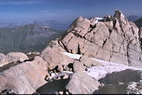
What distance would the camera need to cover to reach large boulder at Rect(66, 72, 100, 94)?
4291 centimetres

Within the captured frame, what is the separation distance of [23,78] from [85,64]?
19.9m

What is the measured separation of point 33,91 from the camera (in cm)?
4856

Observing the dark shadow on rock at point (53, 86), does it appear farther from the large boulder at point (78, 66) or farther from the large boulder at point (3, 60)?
the large boulder at point (3, 60)

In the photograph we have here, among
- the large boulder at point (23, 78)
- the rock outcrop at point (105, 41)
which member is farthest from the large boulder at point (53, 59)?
the rock outcrop at point (105, 41)

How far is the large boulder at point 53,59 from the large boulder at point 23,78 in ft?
14.0

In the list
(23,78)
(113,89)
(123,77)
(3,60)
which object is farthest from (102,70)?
(3,60)

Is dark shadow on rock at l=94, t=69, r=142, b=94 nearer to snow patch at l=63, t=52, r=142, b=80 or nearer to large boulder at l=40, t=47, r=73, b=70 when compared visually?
snow patch at l=63, t=52, r=142, b=80

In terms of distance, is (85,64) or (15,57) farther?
(15,57)

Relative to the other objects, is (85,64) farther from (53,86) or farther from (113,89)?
(113,89)

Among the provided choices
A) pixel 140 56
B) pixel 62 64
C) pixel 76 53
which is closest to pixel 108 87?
pixel 62 64

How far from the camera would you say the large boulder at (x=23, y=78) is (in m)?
47.1

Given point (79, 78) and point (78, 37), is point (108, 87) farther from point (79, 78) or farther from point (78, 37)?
point (78, 37)

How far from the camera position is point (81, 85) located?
149ft

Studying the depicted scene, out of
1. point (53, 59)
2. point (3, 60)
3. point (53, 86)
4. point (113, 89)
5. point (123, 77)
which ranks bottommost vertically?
point (3, 60)
